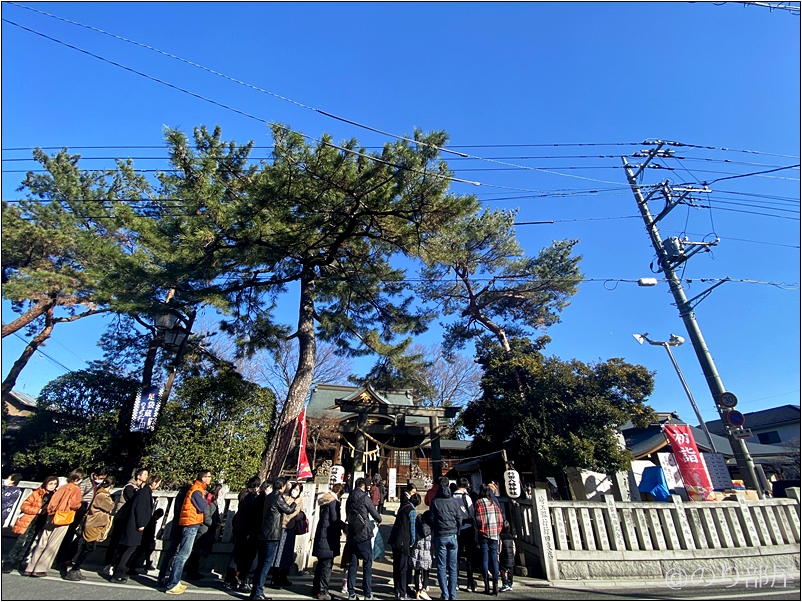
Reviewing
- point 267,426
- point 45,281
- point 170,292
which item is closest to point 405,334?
point 267,426

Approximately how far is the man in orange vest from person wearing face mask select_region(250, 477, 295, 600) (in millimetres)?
788

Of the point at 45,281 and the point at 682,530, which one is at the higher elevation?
the point at 45,281

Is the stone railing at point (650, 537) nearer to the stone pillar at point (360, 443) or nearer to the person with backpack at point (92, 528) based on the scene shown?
the person with backpack at point (92, 528)

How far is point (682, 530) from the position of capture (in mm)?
5855

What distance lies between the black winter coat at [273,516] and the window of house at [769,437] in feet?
110

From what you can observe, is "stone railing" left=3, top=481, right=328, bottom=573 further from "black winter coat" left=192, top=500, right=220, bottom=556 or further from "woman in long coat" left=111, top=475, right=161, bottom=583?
"woman in long coat" left=111, top=475, right=161, bottom=583

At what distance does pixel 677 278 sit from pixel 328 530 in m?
9.02

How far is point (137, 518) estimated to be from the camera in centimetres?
471

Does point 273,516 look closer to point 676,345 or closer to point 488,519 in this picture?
point 488,519

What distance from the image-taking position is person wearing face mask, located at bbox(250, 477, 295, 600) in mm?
4234

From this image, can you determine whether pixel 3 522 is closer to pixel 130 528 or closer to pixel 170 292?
pixel 130 528

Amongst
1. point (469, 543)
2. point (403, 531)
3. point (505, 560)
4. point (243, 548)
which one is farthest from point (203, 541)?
point (505, 560)

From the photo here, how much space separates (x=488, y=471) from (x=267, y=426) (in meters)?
10.1

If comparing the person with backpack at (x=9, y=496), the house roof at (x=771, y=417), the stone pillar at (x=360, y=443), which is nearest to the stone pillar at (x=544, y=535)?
the stone pillar at (x=360, y=443)
